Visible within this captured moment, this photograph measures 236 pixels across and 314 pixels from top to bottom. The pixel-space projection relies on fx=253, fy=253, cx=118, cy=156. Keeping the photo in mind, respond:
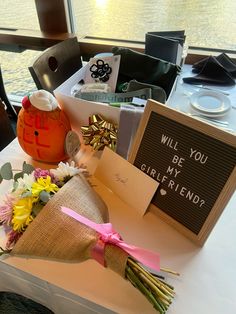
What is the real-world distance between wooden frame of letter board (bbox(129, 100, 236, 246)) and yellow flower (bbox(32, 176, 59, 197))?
0.20 m

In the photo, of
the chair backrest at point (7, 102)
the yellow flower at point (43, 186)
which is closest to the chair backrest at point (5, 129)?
the chair backrest at point (7, 102)

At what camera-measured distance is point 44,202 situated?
1.74 ft

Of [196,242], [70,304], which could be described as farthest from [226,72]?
[70,304]

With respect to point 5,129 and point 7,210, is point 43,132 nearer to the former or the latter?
point 7,210

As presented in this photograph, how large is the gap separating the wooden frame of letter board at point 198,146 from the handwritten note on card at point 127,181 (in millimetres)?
27

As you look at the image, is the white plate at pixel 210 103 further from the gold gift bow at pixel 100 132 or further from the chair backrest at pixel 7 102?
the chair backrest at pixel 7 102

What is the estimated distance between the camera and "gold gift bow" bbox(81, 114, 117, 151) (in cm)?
69

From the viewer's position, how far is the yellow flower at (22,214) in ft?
1.72

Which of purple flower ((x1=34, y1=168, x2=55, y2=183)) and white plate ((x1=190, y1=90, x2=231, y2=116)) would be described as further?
white plate ((x1=190, y1=90, x2=231, y2=116))

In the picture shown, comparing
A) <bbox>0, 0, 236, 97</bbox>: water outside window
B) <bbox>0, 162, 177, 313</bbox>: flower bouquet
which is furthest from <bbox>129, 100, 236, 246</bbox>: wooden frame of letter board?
<bbox>0, 0, 236, 97</bbox>: water outside window

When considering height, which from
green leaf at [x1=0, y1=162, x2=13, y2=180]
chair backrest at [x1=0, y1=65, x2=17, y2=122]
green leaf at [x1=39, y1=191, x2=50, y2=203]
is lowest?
chair backrest at [x1=0, y1=65, x2=17, y2=122]

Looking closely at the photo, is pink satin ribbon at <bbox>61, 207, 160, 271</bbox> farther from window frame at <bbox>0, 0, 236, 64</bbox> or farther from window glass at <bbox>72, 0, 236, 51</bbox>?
window glass at <bbox>72, 0, 236, 51</bbox>

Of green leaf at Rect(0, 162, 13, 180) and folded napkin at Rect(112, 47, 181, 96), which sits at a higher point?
folded napkin at Rect(112, 47, 181, 96)

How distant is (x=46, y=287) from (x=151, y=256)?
0.27 metres
